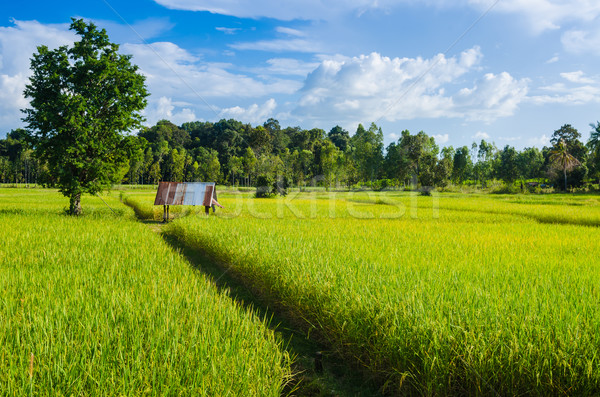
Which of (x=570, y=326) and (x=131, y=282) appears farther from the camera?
(x=131, y=282)

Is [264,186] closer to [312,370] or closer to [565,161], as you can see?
[312,370]

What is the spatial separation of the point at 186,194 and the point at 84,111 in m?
5.43

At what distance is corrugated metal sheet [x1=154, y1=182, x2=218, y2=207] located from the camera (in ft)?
49.4

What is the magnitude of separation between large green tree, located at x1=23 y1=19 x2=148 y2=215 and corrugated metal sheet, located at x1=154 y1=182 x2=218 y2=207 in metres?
2.22

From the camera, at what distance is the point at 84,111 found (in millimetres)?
14188

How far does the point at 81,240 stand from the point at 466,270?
8185mm

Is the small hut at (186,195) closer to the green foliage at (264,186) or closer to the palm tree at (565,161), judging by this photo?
the green foliage at (264,186)

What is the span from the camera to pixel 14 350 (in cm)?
243

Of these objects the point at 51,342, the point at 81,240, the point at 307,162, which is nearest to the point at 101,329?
the point at 51,342

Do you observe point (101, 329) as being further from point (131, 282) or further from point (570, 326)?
point (570, 326)

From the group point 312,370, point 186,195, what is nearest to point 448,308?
point 312,370

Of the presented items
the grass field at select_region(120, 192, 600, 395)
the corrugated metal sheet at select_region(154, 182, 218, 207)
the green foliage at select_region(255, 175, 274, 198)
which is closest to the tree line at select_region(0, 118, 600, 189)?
the green foliage at select_region(255, 175, 274, 198)

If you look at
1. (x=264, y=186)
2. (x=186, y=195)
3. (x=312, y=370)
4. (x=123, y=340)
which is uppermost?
(x=264, y=186)

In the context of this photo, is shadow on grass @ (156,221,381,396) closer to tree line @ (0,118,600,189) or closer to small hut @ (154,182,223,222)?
small hut @ (154,182,223,222)
